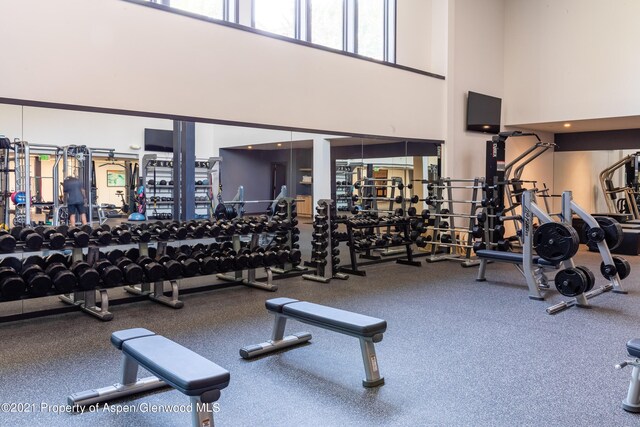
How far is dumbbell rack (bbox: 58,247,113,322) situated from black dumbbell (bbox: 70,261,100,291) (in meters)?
0.12

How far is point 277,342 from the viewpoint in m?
3.07

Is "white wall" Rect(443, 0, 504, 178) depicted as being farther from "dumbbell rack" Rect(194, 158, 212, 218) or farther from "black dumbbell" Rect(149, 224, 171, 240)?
"black dumbbell" Rect(149, 224, 171, 240)

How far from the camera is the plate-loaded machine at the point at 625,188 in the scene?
8172 millimetres

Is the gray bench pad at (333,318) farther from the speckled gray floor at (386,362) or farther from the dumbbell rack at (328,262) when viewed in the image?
the dumbbell rack at (328,262)

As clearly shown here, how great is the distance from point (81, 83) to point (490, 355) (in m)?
3.63

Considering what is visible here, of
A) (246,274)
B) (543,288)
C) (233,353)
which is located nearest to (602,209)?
(543,288)

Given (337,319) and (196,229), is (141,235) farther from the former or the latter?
(337,319)

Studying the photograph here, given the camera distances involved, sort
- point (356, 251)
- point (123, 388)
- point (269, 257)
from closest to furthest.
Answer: point (123, 388) → point (269, 257) → point (356, 251)

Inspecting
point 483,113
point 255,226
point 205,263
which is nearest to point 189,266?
point 205,263

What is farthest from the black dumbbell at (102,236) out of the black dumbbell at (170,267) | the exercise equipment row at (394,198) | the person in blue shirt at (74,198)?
the exercise equipment row at (394,198)

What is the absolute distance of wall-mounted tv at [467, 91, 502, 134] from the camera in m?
7.48

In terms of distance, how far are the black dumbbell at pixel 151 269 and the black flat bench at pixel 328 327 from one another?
138 centimetres

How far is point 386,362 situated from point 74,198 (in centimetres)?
288

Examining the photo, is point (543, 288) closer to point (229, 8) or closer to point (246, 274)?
point (246, 274)
